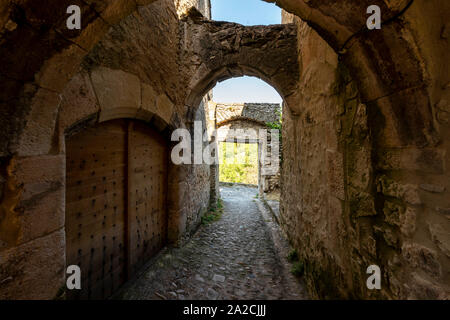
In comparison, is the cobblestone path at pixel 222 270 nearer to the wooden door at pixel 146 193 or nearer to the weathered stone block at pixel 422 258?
the wooden door at pixel 146 193

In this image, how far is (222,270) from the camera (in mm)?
2623

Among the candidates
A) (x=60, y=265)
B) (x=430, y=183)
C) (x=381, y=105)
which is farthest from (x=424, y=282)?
(x=60, y=265)

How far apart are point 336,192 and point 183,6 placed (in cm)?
343

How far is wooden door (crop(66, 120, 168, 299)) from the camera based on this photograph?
5.49 feet

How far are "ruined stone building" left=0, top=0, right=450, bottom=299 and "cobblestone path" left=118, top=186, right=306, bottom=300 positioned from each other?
0.79ft

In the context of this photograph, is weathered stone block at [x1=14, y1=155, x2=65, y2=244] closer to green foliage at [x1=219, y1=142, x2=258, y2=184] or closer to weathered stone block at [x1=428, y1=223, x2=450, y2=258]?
weathered stone block at [x1=428, y1=223, x2=450, y2=258]

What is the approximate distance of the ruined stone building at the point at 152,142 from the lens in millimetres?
866

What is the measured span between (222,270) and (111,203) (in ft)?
5.50

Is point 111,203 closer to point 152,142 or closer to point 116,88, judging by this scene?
point 152,142

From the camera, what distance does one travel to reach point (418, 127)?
0.94m

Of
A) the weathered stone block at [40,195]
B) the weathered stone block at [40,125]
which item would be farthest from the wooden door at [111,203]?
the weathered stone block at [40,125]

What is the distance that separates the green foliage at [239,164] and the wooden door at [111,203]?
36.3 feet

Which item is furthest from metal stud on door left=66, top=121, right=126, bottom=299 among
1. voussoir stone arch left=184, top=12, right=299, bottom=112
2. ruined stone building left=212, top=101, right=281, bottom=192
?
ruined stone building left=212, top=101, right=281, bottom=192
